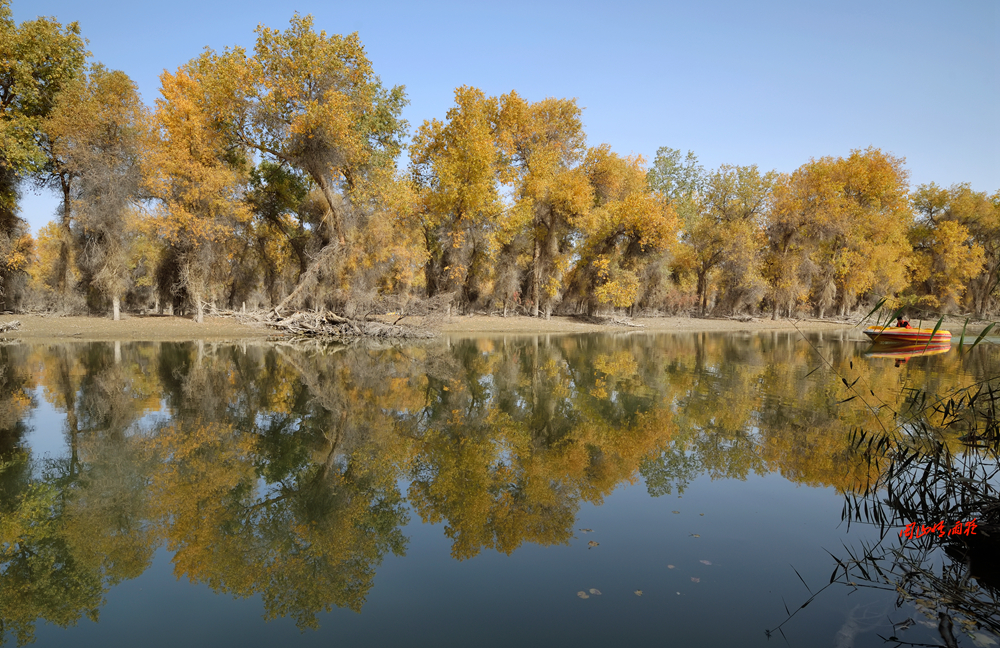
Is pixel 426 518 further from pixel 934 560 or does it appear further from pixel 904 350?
pixel 904 350

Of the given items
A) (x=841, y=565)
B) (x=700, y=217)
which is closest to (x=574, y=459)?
(x=841, y=565)

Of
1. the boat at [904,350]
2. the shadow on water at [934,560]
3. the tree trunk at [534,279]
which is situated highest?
the tree trunk at [534,279]

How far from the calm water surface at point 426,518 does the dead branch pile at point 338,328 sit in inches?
652

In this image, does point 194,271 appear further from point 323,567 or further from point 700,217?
point 700,217

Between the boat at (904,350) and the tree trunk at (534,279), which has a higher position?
the tree trunk at (534,279)

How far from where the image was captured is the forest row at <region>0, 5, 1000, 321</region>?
29.7 meters

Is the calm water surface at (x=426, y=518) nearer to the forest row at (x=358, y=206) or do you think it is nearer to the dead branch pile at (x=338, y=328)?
the dead branch pile at (x=338, y=328)

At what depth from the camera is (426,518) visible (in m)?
6.11

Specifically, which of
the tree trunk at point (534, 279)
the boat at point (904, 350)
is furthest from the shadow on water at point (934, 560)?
the tree trunk at point (534, 279)

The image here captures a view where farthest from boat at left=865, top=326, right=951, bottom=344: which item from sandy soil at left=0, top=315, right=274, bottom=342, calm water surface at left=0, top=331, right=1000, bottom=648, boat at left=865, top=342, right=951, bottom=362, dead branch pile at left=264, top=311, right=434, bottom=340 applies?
sandy soil at left=0, top=315, right=274, bottom=342

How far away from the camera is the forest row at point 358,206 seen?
97.3 feet

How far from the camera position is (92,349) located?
21750mm

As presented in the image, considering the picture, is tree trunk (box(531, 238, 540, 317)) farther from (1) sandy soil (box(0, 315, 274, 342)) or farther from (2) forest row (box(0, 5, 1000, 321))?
(1) sandy soil (box(0, 315, 274, 342))

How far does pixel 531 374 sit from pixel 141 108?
93.0ft
